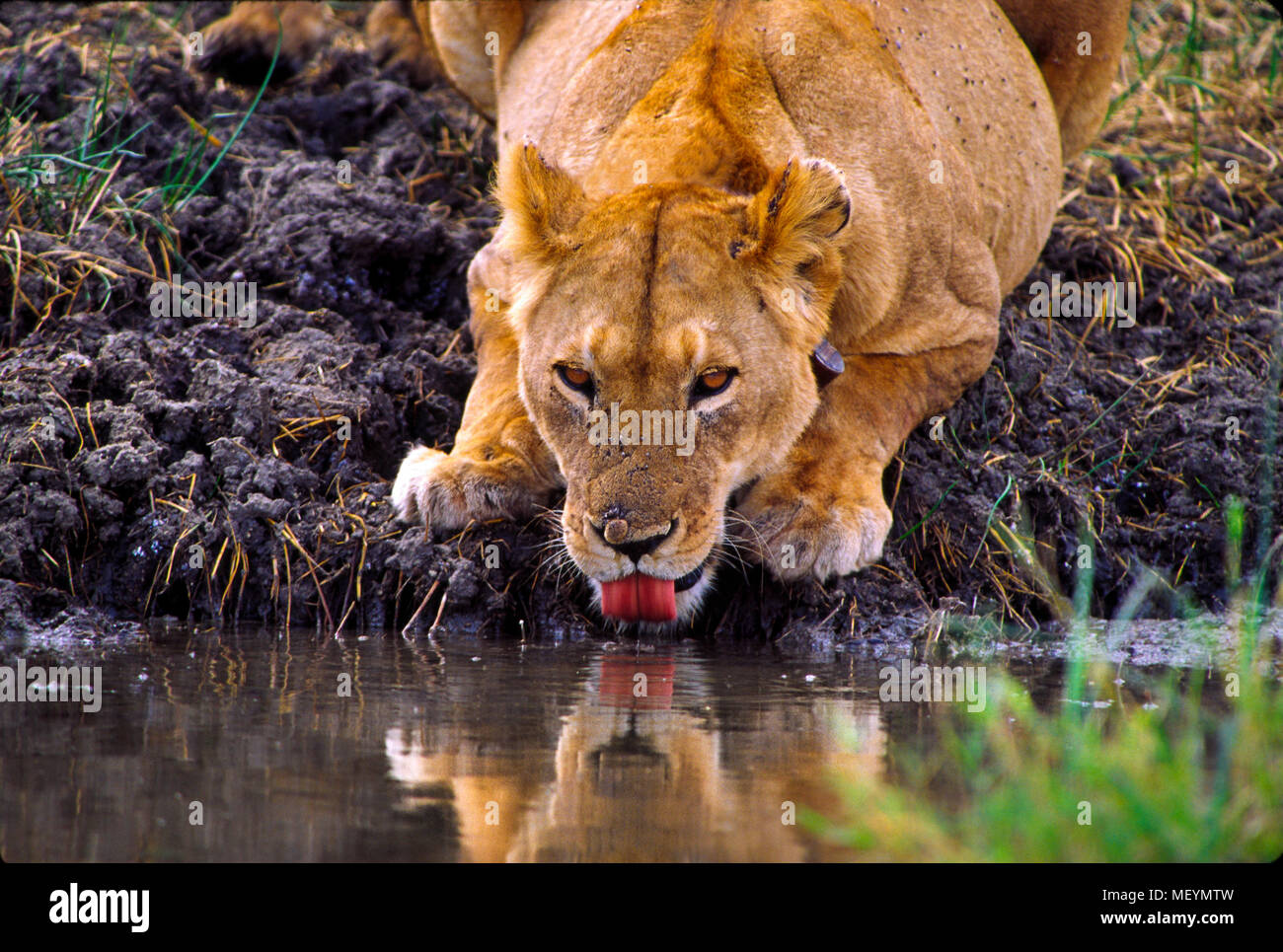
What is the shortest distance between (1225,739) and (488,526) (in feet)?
8.21

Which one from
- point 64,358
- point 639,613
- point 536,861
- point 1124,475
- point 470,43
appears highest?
point 470,43

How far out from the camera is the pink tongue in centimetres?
423

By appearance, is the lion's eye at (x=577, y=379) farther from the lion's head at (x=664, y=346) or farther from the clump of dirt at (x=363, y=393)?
the clump of dirt at (x=363, y=393)

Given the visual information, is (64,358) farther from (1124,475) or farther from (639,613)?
(1124,475)

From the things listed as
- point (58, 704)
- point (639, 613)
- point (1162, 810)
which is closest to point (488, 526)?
point (639, 613)

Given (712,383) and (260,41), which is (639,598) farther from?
(260,41)

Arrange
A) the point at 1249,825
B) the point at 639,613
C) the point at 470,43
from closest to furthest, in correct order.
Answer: the point at 1249,825 < the point at 639,613 < the point at 470,43

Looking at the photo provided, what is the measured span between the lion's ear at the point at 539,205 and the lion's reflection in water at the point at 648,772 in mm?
1347

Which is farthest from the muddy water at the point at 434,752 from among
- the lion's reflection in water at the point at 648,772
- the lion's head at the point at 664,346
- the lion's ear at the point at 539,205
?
the lion's ear at the point at 539,205

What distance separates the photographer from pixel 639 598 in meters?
4.25

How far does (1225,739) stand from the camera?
293 cm

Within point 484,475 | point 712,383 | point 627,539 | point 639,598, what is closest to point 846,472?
point 712,383

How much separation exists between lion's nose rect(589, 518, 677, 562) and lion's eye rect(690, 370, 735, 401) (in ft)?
1.29

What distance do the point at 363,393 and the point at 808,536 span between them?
5.94ft
